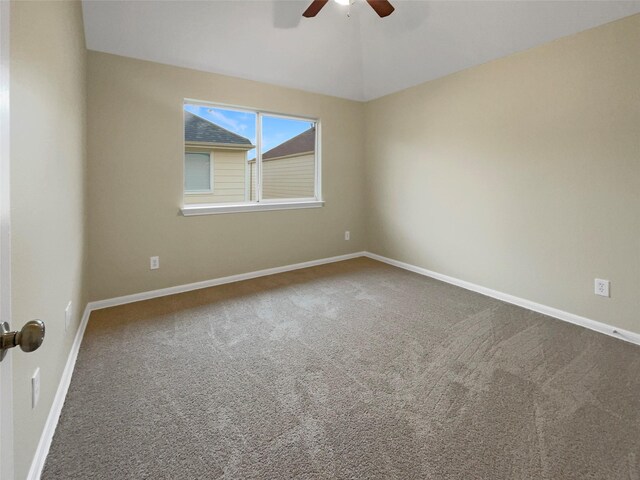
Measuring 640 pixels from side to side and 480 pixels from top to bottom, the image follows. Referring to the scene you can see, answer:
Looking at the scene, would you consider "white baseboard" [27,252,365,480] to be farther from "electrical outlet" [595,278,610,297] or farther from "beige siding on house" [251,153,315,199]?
"electrical outlet" [595,278,610,297]

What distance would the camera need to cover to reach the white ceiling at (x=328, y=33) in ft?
8.57

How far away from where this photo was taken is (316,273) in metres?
4.11

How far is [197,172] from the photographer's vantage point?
3.65 meters

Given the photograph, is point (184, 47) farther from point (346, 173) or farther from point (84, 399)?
point (84, 399)

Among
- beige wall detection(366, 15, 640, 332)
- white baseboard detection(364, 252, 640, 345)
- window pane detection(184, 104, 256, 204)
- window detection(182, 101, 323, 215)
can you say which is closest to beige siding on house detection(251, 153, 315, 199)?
window detection(182, 101, 323, 215)

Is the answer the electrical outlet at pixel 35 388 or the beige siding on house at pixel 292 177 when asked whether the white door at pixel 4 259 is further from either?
the beige siding on house at pixel 292 177

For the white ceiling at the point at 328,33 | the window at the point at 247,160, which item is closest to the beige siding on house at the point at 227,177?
the window at the point at 247,160

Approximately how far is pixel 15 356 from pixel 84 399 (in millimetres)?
871

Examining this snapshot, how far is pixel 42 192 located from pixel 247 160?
8.70 feet

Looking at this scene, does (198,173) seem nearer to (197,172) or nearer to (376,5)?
(197,172)

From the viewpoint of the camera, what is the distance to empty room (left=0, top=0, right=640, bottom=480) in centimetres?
139

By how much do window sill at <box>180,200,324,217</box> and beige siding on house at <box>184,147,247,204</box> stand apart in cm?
16

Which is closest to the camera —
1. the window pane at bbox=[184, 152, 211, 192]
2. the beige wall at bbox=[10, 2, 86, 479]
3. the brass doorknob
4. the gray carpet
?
the brass doorknob

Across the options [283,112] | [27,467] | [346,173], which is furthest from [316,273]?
[27,467]
